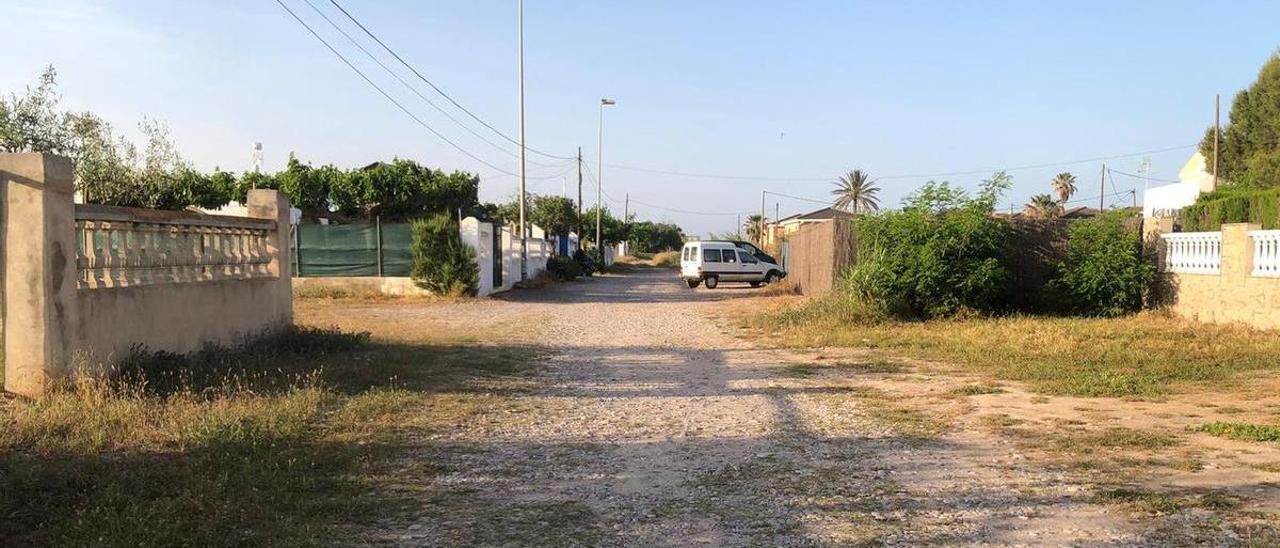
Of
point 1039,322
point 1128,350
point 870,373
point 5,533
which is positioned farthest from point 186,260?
point 1039,322

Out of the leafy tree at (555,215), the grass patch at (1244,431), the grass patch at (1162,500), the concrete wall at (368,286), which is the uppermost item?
the leafy tree at (555,215)

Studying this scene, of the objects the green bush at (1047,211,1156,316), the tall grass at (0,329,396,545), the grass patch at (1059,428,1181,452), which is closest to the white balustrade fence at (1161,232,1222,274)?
the green bush at (1047,211,1156,316)

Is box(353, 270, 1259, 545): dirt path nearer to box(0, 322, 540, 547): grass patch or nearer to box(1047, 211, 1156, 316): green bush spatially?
box(0, 322, 540, 547): grass patch

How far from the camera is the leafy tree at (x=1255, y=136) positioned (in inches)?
1166

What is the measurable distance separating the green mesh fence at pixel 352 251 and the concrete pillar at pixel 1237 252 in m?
18.3

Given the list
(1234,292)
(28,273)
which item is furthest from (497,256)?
(1234,292)

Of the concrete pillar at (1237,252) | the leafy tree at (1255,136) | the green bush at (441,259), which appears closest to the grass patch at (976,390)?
the concrete pillar at (1237,252)

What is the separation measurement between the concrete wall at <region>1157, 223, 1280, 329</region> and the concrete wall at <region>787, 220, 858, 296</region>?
20.6 ft

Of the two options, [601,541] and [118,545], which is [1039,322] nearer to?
[601,541]

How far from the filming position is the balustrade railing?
7730mm

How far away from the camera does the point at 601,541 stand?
421cm

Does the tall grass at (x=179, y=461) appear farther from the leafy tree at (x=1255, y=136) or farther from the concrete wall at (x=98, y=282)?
the leafy tree at (x=1255, y=136)

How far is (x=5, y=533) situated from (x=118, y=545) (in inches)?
29.5

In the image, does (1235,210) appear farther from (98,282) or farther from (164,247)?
(98,282)
